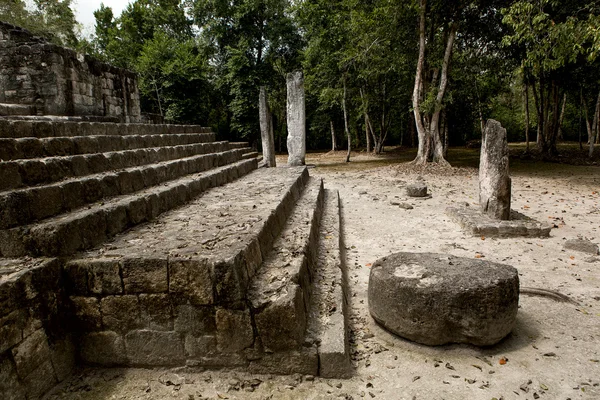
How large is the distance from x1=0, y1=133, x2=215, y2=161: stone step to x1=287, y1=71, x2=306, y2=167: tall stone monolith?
6696mm

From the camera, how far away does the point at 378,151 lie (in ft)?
73.5

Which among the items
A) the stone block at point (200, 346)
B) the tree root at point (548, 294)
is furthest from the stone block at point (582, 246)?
the stone block at point (200, 346)

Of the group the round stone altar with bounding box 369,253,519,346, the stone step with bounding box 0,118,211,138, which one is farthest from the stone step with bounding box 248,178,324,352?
the stone step with bounding box 0,118,211,138

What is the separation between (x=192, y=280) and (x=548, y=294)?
3.93 metres

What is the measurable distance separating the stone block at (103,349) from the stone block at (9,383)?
0.53 m

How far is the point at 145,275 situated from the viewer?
274 cm

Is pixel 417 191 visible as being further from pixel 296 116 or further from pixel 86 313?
pixel 86 313

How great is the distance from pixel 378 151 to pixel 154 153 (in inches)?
705

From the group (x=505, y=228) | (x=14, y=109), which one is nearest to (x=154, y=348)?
(x=505, y=228)

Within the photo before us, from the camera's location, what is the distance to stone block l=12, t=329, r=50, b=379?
2285mm

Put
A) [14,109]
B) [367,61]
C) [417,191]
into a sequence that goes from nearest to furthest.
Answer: [14,109] → [417,191] → [367,61]

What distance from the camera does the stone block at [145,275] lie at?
8.95ft

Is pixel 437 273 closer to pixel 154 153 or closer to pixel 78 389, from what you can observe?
pixel 78 389

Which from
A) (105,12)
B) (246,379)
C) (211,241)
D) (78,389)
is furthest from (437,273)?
(105,12)
